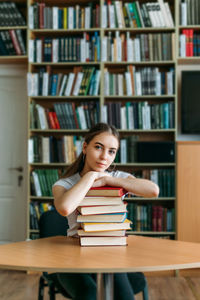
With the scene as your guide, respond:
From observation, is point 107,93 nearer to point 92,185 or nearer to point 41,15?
point 41,15

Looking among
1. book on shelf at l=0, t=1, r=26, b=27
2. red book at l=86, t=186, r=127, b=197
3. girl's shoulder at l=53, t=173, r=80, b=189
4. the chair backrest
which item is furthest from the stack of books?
book on shelf at l=0, t=1, r=26, b=27

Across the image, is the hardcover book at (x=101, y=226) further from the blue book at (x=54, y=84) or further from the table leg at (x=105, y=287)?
the blue book at (x=54, y=84)

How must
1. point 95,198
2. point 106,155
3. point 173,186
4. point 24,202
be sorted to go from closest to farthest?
point 95,198 < point 106,155 < point 173,186 < point 24,202

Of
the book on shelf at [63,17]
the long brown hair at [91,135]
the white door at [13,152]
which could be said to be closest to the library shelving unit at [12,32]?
the book on shelf at [63,17]

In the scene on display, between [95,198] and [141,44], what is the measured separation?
2885 millimetres

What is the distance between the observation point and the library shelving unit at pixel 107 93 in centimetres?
402

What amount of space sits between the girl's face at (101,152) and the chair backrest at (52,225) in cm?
56

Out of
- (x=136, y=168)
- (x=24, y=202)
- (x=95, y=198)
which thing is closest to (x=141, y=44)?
(x=136, y=168)

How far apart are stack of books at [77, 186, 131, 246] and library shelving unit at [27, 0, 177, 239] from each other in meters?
2.51

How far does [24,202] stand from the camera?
452 cm

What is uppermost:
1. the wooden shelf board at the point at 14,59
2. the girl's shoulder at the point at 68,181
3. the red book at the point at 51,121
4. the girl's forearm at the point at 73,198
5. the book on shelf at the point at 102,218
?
the wooden shelf board at the point at 14,59

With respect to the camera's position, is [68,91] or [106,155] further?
[68,91]

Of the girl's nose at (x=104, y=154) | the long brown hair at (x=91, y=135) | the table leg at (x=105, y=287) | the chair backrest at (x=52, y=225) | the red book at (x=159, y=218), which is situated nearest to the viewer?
the table leg at (x=105, y=287)

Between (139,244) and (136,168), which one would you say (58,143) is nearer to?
(136,168)
